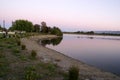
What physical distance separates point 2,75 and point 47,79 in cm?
230

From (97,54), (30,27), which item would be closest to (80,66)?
(97,54)

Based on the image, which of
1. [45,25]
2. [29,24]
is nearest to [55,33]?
[45,25]

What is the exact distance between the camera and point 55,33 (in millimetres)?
130375

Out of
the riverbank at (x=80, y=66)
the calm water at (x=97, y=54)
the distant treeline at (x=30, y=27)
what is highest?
the distant treeline at (x=30, y=27)

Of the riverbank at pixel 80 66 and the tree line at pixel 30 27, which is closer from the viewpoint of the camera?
the riverbank at pixel 80 66

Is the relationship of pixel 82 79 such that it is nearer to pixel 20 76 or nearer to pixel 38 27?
pixel 20 76

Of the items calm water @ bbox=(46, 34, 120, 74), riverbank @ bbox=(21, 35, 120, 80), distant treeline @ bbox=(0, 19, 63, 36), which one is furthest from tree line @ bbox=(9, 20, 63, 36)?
riverbank @ bbox=(21, 35, 120, 80)

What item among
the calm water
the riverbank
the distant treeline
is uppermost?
the distant treeline

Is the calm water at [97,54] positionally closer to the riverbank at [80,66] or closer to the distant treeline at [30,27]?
the riverbank at [80,66]

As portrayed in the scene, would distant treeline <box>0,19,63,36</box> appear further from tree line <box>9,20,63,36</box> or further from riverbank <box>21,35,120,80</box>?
riverbank <box>21,35,120,80</box>

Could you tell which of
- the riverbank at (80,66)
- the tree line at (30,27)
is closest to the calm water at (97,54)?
the riverbank at (80,66)

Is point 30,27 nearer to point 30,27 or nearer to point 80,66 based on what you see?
point 30,27

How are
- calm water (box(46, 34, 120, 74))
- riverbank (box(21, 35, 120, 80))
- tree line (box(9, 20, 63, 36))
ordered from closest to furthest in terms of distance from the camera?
1. riverbank (box(21, 35, 120, 80))
2. calm water (box(46, 34, 120, 74))
3. tree line (box(9, 20, 63, 36))

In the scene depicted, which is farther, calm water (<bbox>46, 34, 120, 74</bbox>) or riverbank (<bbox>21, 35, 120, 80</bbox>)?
calm water (<bbox>46, 34, 120, 74</bbox>)
